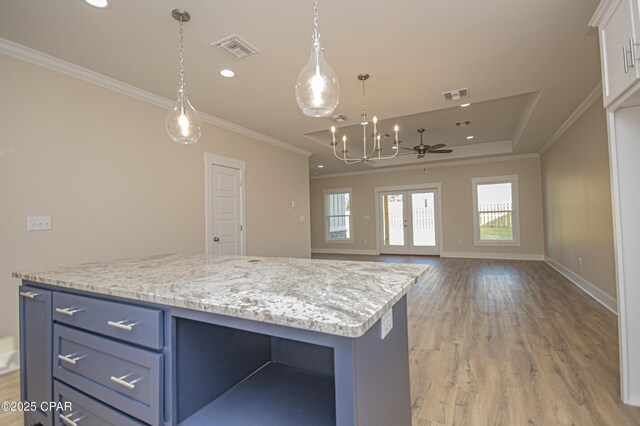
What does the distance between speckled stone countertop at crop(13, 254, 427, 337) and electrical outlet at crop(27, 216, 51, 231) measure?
1367 millimetres

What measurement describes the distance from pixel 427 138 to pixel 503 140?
182cm

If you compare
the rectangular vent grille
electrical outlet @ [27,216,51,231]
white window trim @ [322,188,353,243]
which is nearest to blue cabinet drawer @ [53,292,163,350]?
electrical outlet @ [27,216,51,231]

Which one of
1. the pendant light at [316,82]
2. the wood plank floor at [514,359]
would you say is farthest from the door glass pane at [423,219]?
the pendant light at [316,82]

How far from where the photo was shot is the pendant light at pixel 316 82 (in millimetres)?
1707

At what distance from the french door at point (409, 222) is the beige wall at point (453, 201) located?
0.27 meters

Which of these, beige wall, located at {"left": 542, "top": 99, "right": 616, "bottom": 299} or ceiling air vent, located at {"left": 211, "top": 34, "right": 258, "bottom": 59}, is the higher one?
ceiling air vent, located at {"left": 211, "top": 34, "right": 258, "bottom": 59}

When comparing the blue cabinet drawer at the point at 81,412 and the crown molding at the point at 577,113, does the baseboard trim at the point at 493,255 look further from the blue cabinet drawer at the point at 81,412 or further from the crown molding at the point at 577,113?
the blue cabinet drawer at the point at 81,412

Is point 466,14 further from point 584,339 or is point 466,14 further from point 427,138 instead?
point 427,138

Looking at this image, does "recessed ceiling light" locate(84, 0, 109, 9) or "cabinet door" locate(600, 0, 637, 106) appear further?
"recessed ceiling light" locate(84, 0, 109, 9)

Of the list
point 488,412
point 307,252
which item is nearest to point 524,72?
point 488,412

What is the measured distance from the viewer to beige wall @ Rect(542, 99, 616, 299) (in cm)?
343

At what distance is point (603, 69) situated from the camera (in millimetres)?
1887

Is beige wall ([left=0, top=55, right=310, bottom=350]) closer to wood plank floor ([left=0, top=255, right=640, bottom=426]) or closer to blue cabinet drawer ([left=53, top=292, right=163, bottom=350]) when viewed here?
wood plank floor ([left=0, top=255, right=640, bottom=426])

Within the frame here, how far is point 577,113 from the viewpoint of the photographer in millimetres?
4215
